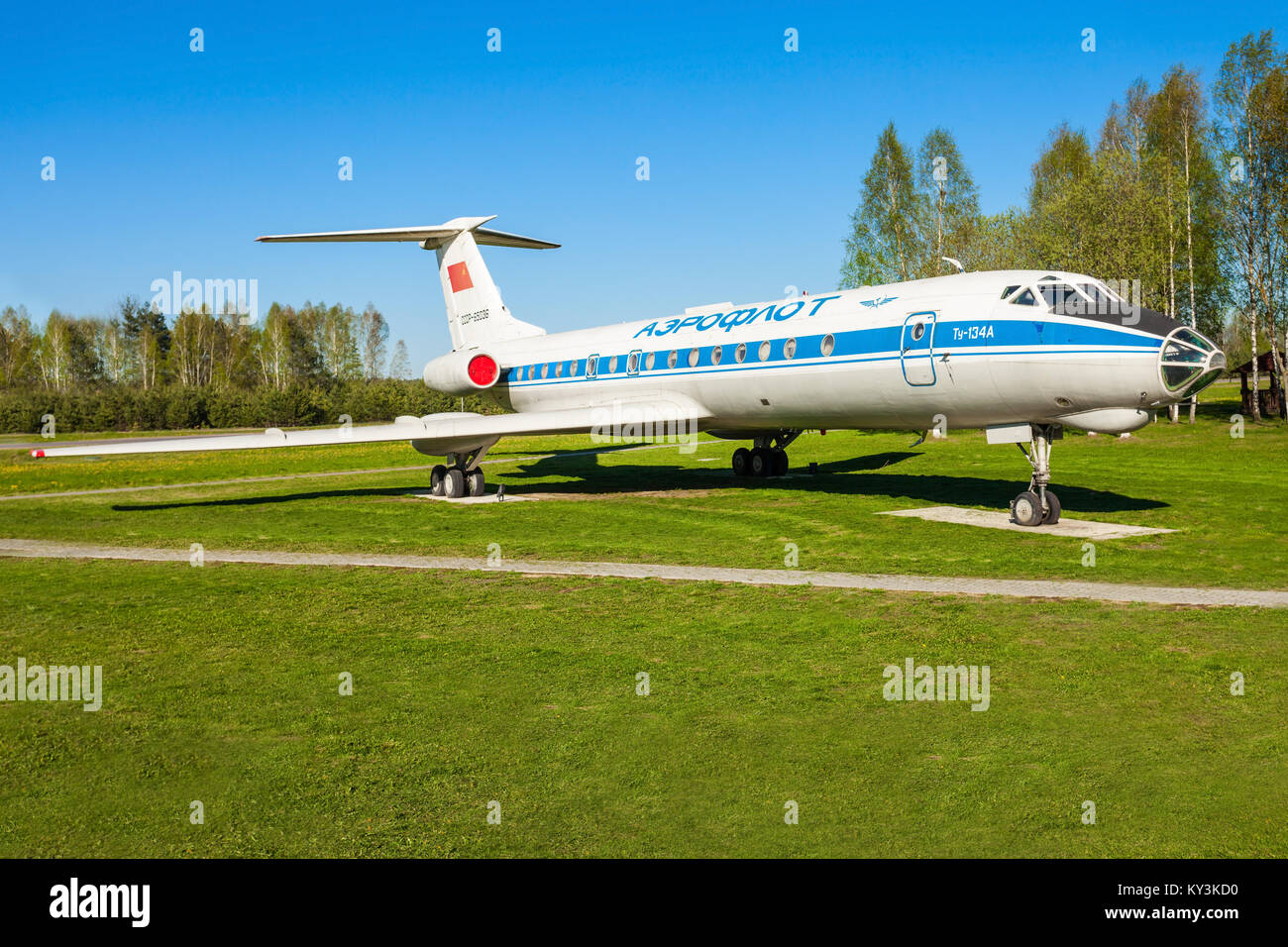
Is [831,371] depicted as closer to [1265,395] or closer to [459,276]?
[459,276]

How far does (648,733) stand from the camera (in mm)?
6891

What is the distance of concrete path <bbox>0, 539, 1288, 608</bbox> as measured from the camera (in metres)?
11.0

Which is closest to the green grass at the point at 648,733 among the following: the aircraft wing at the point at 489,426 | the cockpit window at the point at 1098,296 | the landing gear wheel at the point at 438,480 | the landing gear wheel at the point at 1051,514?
the landing gear wheel at the point at 1051,514

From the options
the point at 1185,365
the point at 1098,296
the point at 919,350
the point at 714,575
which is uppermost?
the point at 1098,296

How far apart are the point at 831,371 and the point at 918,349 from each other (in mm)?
2051

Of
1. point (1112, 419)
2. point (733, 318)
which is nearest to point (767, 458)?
point (733, 318)

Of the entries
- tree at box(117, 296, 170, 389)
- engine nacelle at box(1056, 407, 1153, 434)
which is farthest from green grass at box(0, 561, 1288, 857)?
tree at box(117, 296, 170, 389)

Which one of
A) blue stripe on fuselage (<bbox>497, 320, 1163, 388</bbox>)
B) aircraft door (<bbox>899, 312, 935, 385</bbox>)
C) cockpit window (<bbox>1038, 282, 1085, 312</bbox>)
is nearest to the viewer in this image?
blue stripe on fuselage (<bbox>497, 320, 1163, 388</bbox>)

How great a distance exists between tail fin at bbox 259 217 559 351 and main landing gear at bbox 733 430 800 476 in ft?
24.3

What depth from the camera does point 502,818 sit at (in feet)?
18.1

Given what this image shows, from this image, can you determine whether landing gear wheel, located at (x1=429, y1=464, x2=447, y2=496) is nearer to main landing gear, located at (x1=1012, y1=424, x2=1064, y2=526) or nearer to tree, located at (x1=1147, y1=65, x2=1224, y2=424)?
main landing gear, located at (x1=1012, y1=424, x2=1064, y2=526)

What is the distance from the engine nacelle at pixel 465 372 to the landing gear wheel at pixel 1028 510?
15475mm
